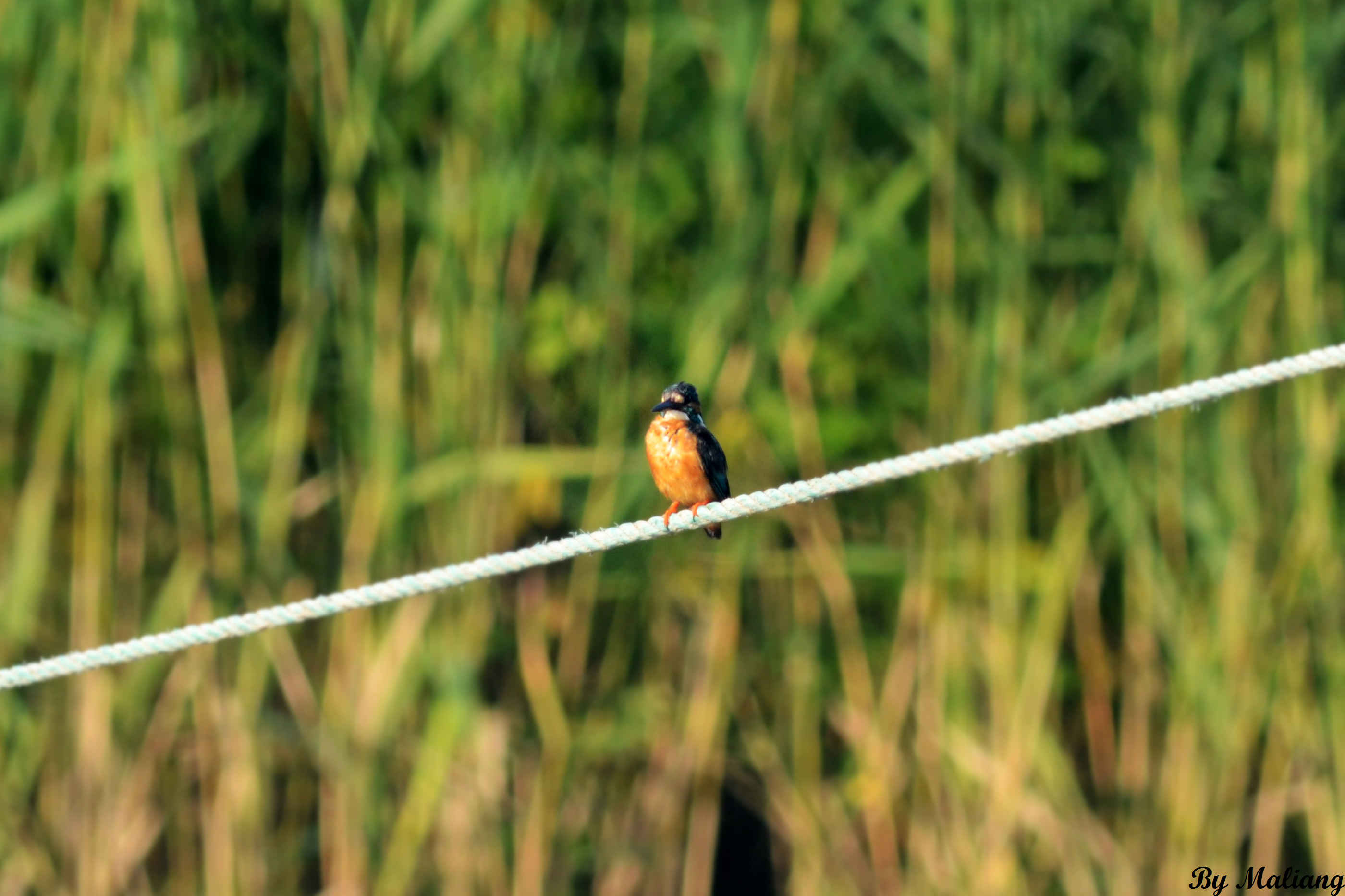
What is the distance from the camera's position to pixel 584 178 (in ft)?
8.22

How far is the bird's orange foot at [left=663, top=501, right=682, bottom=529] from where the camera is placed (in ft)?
5.18

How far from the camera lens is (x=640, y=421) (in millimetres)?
2551

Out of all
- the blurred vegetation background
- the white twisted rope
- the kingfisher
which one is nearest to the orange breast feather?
the kingfisher

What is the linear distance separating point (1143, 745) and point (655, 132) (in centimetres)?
116

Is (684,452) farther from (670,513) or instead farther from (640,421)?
(640,421)

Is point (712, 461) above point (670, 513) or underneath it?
above

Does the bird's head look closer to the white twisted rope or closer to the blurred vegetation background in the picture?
the blurred vegetation background

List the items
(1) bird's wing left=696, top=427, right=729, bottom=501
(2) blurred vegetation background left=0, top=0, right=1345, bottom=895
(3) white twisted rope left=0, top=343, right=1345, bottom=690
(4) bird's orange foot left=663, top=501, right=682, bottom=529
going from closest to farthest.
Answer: (3) white twisted rope left=0, top=343, right=1345, bottom=690 < (4) bird's orange foot left=663, top=501, right=682, bottom=529 < (1) bird's wing left=696, top=427, right=729, bottom=501 < (2) blurred vegetation background left=0, top=0, right=1345, bottom=895

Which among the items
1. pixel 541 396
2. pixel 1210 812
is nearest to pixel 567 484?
pixel 541 396

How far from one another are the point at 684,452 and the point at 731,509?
0.65 meters

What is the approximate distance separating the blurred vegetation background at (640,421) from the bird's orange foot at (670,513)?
0.84 feet

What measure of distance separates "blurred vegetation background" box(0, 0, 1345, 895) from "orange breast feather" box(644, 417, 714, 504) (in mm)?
311

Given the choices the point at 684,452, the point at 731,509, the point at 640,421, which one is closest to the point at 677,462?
the point at 684,452

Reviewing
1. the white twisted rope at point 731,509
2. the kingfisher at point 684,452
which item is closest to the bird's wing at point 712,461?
the kingfisher at point 684,452
